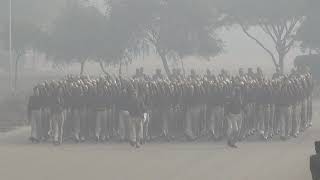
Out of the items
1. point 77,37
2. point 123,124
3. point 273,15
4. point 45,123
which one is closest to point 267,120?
point 123,124

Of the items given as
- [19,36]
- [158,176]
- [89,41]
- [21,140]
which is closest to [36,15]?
[19,36]

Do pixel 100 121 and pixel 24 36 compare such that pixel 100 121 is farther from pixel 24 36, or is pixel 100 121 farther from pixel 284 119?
pixel 24 36

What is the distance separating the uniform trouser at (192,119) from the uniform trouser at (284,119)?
86.9 inches

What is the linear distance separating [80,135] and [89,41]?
33119 mm

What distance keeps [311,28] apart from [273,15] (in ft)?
16.0

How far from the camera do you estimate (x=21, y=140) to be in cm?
2267

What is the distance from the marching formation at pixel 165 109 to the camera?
822 inches

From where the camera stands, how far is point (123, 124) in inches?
837

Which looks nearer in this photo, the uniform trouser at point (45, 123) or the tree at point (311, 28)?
the uniform trouser at point (45, 123)

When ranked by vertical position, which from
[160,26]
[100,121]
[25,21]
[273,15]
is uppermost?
[273,15]

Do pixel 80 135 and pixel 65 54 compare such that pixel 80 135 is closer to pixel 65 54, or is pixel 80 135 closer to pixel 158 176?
pixel 158 176

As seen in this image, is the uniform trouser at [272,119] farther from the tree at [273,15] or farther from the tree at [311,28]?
the tree at [273,15]

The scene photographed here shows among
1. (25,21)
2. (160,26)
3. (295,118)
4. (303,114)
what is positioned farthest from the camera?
(25,21)

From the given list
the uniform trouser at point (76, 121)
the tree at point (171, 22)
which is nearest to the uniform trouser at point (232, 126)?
the uniform trouser at point (76, 121)
